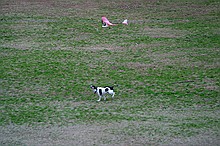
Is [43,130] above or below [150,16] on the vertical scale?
below

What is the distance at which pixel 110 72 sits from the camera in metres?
16.1

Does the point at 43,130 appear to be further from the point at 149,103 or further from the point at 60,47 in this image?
the point at 60,47

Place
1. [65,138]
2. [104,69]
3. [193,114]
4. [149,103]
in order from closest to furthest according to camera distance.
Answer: [65,138] → [193,114] → [149,103] → [104,69]

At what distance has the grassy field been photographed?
A: 11.4 m

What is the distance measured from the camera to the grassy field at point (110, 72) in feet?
37.5

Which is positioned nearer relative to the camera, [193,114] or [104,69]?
[193,114]

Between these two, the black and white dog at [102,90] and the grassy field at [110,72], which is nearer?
the grassy field at [110,72]

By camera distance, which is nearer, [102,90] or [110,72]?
[102,90]

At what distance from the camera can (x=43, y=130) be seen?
11.5 meters

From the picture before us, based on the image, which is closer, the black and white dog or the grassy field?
the grassy field

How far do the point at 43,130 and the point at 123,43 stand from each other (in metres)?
8.55

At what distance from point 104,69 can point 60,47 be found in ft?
10.1

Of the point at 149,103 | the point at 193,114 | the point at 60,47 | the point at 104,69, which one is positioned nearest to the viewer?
the point at 193,114

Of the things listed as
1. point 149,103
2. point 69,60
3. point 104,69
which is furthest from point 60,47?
point 149,103
